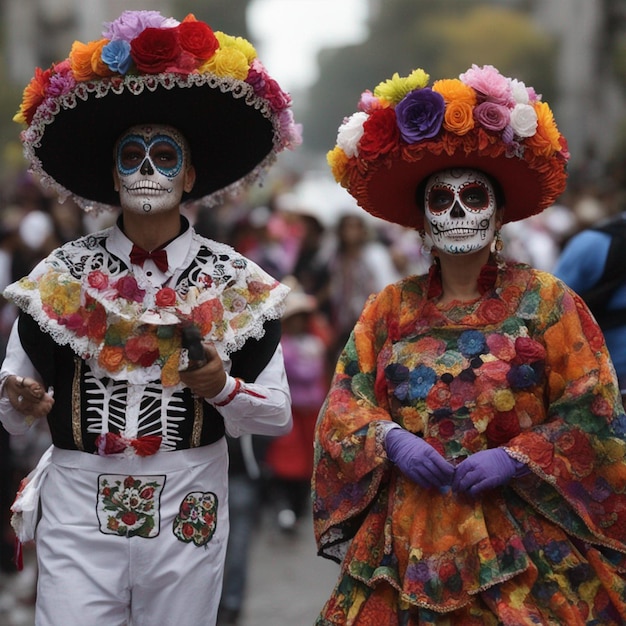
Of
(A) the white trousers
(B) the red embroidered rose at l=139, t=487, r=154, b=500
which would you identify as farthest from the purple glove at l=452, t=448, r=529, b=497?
(B) the red embroidered rose at l=139, t=487, r=154, b=500

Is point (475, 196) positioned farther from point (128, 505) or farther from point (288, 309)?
point (288, 309)

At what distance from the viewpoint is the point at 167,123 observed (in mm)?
5051

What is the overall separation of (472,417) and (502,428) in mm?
112

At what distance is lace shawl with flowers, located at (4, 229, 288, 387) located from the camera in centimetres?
480

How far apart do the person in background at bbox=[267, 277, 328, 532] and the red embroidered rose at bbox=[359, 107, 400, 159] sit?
4.70 m

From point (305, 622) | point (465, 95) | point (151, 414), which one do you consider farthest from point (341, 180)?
point (305, 622)

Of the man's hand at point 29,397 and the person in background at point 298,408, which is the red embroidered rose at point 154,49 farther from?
the person in background at point 298,408

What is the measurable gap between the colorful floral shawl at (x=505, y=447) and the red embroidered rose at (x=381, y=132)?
0.60 metres

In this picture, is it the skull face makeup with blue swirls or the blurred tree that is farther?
the blurred tree

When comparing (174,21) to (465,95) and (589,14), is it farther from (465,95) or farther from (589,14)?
(589,14)

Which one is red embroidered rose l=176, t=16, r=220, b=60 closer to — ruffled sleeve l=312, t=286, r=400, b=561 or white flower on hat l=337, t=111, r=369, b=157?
white flower on hat l=337, t=111, r=369, b=157

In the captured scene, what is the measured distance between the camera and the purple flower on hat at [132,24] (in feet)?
15.7

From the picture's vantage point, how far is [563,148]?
509cm

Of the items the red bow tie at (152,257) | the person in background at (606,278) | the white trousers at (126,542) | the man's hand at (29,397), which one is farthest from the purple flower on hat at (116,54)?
the person in background at (606,278)
